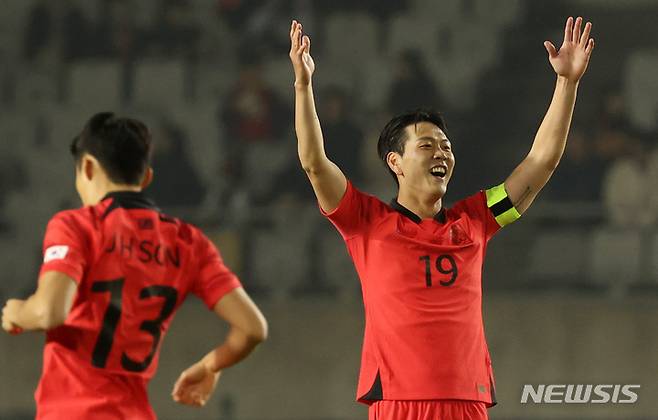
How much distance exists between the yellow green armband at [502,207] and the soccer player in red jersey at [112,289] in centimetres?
87

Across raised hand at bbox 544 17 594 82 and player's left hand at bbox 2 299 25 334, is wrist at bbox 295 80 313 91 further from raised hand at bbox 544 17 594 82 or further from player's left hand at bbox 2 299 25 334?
player's left hand at bbox 2 299 25 334

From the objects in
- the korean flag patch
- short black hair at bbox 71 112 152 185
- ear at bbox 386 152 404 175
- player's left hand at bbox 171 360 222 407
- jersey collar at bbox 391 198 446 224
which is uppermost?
short black hair at bbox 71 112 152 185

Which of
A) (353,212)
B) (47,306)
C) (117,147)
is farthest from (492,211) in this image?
(47,306)

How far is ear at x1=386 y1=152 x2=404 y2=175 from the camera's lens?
3307mm

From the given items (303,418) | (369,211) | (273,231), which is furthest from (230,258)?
(369,211)

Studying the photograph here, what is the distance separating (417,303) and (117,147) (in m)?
0.93

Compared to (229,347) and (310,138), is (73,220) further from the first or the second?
(310,138)

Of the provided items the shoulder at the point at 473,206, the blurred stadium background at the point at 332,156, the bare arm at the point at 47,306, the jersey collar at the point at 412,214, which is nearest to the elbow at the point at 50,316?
the bare arm at the point at 47,306

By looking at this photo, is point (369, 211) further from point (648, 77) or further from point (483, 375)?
point (648, 77)

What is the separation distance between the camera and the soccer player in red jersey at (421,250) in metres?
3.01

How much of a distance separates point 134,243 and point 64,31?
6541 mm

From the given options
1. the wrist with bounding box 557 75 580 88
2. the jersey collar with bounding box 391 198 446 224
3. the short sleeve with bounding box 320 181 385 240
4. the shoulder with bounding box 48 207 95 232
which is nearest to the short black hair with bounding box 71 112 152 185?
the shoulder with bounding box 48 207 95 232

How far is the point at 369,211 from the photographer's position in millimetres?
3217

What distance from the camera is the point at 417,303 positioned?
9.99 ft
